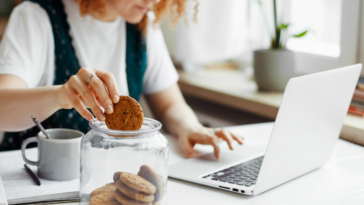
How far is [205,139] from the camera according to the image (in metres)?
0.97

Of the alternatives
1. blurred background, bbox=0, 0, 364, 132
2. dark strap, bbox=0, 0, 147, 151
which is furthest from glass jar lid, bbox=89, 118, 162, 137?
blurred background, bbox=0, 0, 364, 132

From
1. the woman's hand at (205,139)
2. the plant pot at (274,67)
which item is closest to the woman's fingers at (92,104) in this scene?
the woman's hand at (205,139)

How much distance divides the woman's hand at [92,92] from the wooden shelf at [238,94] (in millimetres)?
723

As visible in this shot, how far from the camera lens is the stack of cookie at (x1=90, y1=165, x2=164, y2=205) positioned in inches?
22.8

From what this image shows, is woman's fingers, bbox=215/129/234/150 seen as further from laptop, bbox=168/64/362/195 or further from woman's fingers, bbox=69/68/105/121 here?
woman's fingers, bbox=69/68/105/121

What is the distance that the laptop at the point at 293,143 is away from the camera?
0.67 m

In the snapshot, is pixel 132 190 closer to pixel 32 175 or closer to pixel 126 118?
pixel 126 118

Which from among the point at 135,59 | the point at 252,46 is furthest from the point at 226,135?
the point at 252,46

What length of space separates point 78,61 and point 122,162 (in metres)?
0.68

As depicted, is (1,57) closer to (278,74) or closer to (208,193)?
(208,193)

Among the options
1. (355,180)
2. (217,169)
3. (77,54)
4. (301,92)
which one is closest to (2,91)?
(77,54)

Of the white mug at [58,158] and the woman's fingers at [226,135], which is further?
the woman's fingers at [226,135]

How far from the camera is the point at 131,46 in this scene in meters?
1.31

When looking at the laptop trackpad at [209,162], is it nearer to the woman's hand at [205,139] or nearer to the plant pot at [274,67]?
the woman's hand at [205,139]
